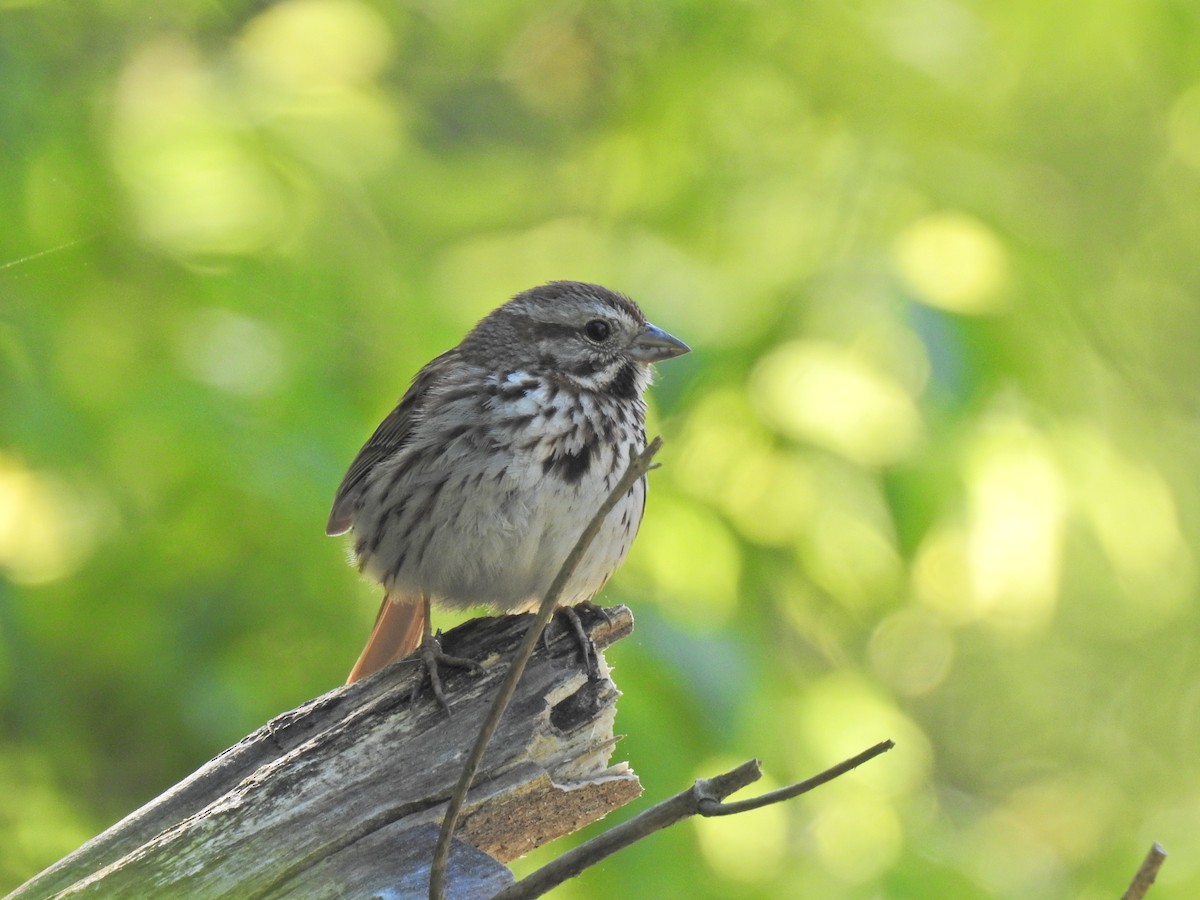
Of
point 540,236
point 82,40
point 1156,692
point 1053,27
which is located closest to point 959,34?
point 1053,27

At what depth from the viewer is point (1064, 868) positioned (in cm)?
549

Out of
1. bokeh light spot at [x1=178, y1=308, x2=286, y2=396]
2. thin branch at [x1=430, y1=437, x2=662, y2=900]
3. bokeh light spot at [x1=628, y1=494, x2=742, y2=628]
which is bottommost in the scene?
thin branch at [x1=430, y1=437, x2=662, y2=900]

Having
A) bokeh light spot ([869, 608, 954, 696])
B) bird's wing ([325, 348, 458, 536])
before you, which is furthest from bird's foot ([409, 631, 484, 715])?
bokeh light spot ([869, 608, 954, 696])

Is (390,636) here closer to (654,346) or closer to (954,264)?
(654,346)

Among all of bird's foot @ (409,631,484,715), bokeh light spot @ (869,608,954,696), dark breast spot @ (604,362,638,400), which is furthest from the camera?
bokeh light spot @ (869,608,954,696)

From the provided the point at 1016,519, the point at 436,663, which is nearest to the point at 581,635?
the point at 436,663

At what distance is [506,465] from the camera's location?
3451 millimetres

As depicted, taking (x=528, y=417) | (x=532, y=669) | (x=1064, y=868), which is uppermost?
(x=528, y=417)

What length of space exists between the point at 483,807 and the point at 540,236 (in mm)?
2412

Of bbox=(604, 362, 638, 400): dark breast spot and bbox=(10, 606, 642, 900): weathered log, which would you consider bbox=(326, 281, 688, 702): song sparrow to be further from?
bbox=(10, 606, 642, 900): weathered log

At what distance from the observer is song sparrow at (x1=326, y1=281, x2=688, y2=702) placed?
3.43m

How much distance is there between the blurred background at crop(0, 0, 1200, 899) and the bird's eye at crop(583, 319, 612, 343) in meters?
0.22

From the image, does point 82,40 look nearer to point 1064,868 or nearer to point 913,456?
point 913,456

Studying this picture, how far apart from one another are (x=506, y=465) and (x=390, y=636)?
66 centimetres
